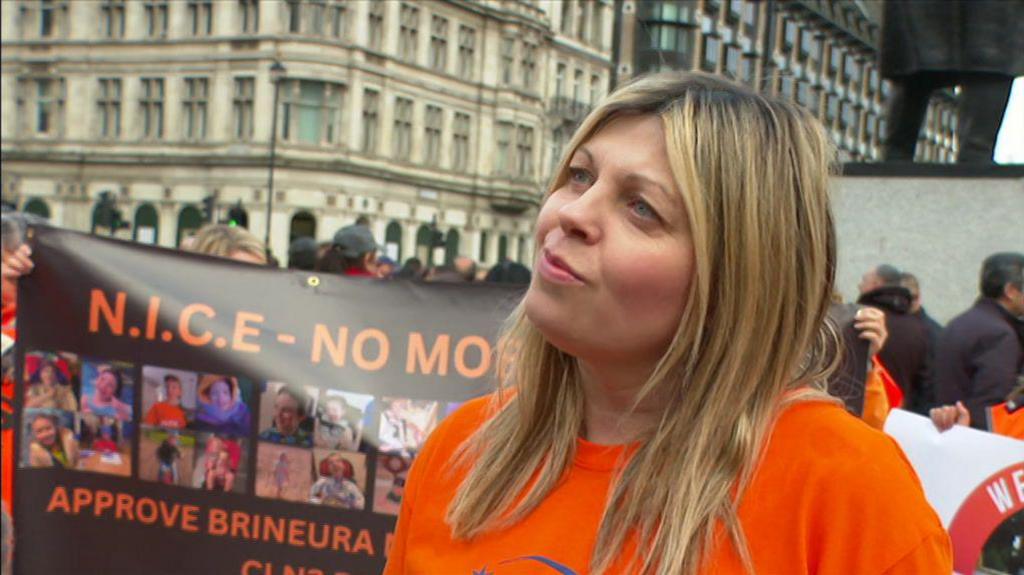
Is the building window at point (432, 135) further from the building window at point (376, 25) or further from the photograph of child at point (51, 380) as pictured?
the photograph of child at point (51, 380)

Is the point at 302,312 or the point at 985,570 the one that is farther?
the point at 302,312

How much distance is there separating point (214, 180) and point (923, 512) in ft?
137

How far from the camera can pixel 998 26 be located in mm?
7371

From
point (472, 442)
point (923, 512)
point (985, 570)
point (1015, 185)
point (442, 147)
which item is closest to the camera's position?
point (923, 512)

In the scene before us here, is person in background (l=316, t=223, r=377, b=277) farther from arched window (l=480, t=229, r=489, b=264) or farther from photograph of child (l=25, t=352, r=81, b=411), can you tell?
arched window (l=480, t=229, r=489, b=264)

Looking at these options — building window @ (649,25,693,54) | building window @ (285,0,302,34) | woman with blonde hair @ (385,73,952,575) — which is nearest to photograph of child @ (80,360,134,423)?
woman with blonde hair @ (385,73,952,575)

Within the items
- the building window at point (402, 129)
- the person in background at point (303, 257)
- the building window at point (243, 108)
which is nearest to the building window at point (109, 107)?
the building window at point (243, 108)

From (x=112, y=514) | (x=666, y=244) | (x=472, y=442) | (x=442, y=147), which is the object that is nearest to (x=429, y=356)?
(x=112, y=514)

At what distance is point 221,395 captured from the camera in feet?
11.5

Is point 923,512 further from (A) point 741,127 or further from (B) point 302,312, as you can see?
(B) point 302,312

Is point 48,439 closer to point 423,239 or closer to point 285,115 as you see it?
point 285,115

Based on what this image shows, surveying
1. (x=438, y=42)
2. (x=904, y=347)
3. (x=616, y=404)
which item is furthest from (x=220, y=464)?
(x=438, y=42)

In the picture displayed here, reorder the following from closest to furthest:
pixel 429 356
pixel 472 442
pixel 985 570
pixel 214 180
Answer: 1. pixel 472 442
2. pixel 985 570
3. pixel 429 356
4. pixel 214 180

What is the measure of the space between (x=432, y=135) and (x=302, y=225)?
655cm
